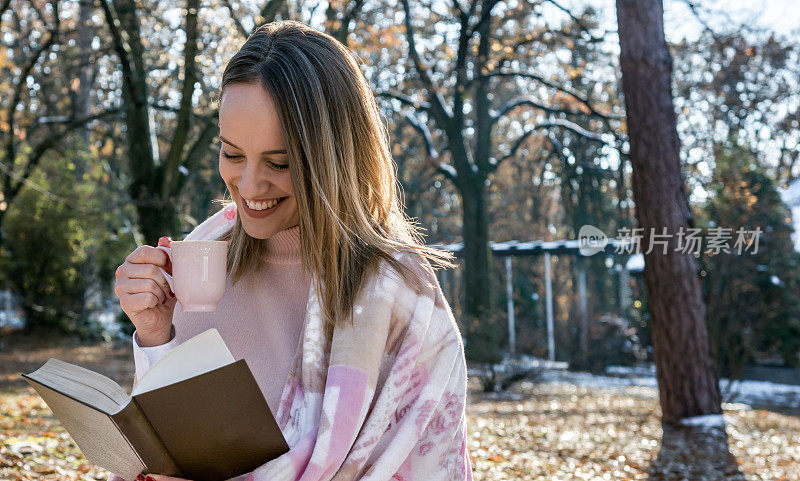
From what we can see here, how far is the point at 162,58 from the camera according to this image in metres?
13.7

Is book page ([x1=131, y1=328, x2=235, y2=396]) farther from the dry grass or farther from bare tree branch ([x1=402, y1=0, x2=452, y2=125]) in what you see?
bare tree branch ([x1=402, y1=0, x2=452, y2=125])

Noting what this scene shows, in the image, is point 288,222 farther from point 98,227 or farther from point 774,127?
point 774,127

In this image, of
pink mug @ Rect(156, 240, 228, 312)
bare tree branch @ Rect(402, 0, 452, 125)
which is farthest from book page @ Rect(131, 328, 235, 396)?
bare tree branch @ Rect(402, 0, 452, 125)

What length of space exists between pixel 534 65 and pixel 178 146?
1020 cm

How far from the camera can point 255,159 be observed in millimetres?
1898

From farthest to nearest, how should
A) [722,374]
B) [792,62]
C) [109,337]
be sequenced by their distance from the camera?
1. [792,62]
2. [109,337]
3. [722,374]

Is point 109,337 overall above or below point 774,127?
below

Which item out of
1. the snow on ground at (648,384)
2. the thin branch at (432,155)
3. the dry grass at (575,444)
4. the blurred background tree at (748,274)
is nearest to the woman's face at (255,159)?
the dry grass at (575,444)

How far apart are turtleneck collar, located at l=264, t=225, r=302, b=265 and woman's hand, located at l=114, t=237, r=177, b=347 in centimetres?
29

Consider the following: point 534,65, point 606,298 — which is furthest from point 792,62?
point 606,298

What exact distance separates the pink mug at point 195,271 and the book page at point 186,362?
0.30 meters

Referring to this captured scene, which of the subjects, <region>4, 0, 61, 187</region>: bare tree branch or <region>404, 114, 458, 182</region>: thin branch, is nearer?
<region>4, 0, 61, 187</region>: bare tree branch

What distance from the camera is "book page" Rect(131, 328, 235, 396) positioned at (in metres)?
1.49

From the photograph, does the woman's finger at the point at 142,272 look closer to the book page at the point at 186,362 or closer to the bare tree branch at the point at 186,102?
the book page at the point at 186,362
